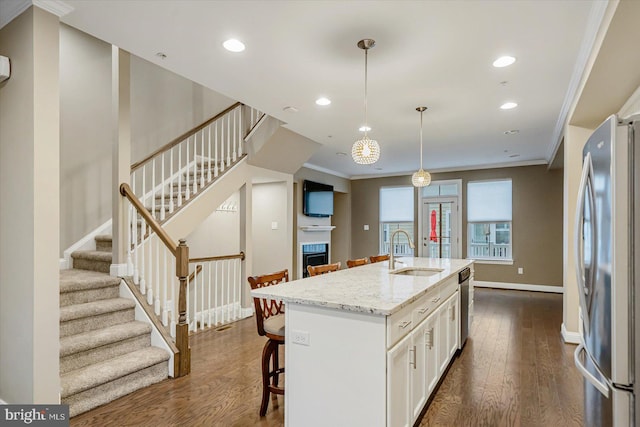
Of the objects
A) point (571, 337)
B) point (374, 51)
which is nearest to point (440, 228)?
point (571, 337)

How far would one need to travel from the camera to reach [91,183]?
4523 mm

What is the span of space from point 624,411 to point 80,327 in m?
3.59

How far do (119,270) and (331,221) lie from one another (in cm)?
629

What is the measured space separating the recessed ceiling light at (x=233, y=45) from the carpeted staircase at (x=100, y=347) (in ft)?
7.79

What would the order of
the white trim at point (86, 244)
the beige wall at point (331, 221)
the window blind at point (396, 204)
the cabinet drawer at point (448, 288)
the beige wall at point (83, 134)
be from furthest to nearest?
the window blind at point (396, 204) < the beige wall at point (331, 221) < the beige wall at point (83, 134) < the white trim at point (86, 244) < the cabinet drawer at point (448, 288)

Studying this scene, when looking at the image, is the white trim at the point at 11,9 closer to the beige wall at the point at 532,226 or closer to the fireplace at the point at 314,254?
the fireplace at the point at 314,254

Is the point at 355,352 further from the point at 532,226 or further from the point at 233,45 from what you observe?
the point at 532,226

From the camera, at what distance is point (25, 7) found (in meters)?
2.16

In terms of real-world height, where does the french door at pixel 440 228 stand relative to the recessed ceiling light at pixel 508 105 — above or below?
below

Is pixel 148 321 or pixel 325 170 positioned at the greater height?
pixel 325 170

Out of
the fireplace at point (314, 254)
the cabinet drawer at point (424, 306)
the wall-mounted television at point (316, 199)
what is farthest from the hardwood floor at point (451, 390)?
the wall-mounted television at point (316, 199)

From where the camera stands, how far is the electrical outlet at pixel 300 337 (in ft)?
6.50

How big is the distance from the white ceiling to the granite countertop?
1.78m

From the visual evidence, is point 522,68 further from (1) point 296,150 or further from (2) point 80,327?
(2) point 80,327
